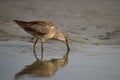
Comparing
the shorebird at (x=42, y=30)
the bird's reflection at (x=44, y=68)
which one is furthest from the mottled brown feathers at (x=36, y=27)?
the bird's reflection at (x=44, y=68)

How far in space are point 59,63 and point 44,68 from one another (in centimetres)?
53

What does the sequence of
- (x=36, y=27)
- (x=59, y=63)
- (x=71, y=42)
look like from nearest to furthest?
(x=59, y=63) → (x=36, y=27) → (x=71, y=42)

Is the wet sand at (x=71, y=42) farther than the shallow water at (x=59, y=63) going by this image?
Yes

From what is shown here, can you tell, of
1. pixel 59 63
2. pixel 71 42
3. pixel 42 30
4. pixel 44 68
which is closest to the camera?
pixel 44 68

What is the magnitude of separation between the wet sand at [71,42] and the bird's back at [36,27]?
0.41 meters

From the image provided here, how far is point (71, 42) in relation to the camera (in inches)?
453

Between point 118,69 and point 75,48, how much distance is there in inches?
93.2

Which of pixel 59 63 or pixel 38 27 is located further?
pixel 38 27

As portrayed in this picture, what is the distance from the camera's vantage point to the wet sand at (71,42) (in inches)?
325

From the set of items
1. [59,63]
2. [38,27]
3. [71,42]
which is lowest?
[71,42]

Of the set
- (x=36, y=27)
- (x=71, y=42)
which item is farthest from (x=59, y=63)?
(x=71, y=42)

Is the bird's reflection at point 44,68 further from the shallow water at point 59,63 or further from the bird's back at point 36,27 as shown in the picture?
the bird's back at point 36,27

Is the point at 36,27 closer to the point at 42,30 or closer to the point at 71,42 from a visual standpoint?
the point at 42,30

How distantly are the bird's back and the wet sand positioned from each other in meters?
0.41
